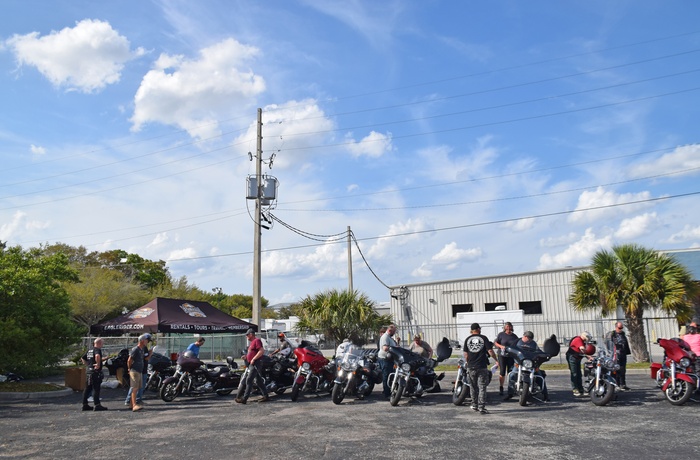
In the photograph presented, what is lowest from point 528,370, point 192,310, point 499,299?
point 528,370

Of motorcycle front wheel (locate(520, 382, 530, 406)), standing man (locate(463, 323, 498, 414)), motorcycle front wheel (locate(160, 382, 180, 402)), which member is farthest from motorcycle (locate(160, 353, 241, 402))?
motorcycle front wheel (locate(520, 382, 530, 406))

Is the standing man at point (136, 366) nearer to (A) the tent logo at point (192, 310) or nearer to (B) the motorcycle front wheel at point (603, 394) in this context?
(A) the tent logo at point (192, 310)

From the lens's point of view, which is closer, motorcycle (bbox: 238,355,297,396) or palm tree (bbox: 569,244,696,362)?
motorcycle (bbox: 238,355,297,396)

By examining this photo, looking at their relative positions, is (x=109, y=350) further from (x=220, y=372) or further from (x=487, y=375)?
(x=487, y=375)

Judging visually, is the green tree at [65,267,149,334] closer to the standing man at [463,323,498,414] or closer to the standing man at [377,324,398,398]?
the standing man at [377,324,398,398]

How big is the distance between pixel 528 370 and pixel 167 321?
11632 millimetres

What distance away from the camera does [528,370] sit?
11.7 metres

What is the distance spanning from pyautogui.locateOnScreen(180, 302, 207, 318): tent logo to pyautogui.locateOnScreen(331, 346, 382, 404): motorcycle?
8.51m

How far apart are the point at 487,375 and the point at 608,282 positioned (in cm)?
1202

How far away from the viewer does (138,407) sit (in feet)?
40.4

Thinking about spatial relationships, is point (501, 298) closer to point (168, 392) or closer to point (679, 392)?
point (679, 392)

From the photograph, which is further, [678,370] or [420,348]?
[420,348]

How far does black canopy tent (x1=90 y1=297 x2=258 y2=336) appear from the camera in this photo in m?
18.3

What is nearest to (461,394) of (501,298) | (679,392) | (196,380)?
(679,392)
